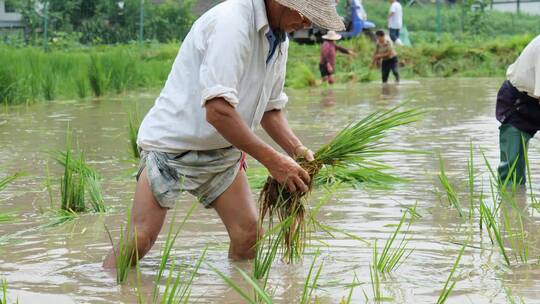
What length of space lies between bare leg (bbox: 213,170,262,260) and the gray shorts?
0.13 ft

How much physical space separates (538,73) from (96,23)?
60.0 feet

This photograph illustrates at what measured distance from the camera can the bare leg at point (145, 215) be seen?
4.30 m

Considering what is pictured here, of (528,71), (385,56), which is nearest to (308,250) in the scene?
(528,71)

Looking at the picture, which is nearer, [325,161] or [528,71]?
[325,161]

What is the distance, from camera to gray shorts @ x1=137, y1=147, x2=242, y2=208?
14.2 ft

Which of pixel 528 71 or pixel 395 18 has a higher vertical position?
pixel 528 71

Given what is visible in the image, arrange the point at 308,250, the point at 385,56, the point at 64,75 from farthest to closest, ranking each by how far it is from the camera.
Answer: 1. the point at 385,56
2. the point at 64,75
3. the point at 308,250

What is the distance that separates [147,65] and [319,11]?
1374 cm

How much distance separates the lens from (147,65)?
696 inches

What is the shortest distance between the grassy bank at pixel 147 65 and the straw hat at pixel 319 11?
8.64 meters

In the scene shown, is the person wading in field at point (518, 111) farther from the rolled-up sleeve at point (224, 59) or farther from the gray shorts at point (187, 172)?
the rolled-up sleeve at point (224, 59)

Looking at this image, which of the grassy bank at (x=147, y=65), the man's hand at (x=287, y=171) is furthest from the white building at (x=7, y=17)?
the man's hand at (x=287, y=171)

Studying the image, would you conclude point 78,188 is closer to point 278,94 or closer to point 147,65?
point 278,94

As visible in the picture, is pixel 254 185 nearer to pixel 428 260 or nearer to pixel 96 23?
pixel 428 260
